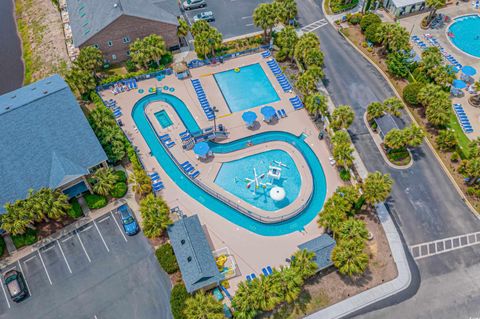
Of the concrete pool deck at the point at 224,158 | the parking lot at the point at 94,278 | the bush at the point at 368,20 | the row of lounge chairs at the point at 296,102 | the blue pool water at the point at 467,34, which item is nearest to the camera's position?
the parking lot at the point at 94,278

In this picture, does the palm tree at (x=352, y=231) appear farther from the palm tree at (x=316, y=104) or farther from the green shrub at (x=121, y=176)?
the green shrub at (x=121, y=176)

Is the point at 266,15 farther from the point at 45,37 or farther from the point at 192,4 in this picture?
the point at 45,37

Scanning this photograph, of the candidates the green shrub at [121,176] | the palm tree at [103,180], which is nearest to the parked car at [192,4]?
the green shrub at [121,176]

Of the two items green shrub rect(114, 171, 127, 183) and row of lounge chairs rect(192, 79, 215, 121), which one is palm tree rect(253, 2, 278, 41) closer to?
row of lounge chairs rect(192, 79, 215, 121)

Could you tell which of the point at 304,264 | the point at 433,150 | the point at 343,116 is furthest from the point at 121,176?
the point at 433,150

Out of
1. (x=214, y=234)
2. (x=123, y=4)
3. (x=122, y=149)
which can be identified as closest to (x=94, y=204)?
(x=122, y=149)

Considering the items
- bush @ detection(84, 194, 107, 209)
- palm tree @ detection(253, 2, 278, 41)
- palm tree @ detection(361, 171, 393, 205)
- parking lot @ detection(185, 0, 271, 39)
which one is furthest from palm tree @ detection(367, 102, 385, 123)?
bush @ detection(84, 194, 107, 209)
